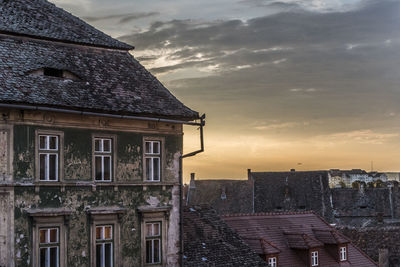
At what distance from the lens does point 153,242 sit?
24.5 metres

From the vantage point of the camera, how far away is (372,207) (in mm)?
69875

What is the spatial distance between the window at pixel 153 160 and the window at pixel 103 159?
1615mm

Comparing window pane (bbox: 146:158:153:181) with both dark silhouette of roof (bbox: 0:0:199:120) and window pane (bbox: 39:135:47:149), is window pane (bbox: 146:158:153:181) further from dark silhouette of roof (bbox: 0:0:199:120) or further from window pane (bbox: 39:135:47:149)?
window pane (bbox: 39:135:47:149)

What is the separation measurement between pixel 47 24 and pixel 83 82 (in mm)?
2903

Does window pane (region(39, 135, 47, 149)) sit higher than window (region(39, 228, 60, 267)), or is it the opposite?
window pane (region(39, 135, 47, 149))

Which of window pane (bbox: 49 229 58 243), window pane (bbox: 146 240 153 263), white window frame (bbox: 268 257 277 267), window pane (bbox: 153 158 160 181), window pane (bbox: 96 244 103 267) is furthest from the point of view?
white window frame (bbox: 268 257 277 267)

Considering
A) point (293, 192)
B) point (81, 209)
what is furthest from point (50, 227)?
point (293, 192)

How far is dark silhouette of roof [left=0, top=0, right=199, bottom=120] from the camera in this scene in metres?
21.4

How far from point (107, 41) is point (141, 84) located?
7.39 ft

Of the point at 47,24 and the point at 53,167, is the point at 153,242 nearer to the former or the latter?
the point at 53,167

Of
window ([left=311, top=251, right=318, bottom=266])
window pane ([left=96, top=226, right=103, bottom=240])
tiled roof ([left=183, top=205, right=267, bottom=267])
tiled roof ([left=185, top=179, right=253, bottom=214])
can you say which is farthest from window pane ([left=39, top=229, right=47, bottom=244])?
tiled roof ([left=185, top=179, right=253, bottom=214])

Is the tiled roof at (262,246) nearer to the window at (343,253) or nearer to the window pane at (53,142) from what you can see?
the window at (343,253)

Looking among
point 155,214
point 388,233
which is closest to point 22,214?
point 155,214

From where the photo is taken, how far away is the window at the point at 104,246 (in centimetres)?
2283
